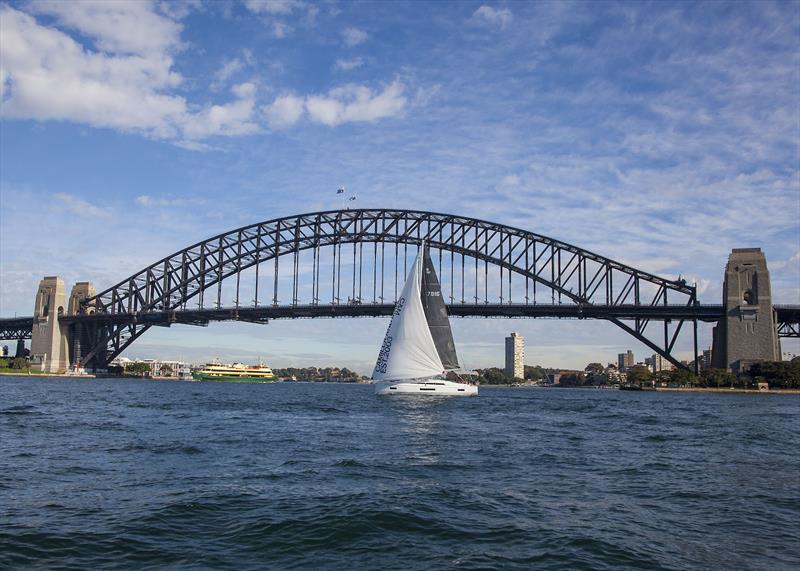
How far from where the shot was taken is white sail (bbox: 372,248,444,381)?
50156mm

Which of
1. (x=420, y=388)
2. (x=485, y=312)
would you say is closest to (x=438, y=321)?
(x=420, y=388)

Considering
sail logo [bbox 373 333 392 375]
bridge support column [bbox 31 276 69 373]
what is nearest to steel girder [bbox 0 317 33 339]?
bridge support column [bbox 31 276 69 373]

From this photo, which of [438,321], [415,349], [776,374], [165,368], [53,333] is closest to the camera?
[415,349]

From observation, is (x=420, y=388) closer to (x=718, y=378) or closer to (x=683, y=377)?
(x=718, y=378)

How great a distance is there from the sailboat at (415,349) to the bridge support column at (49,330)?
81.5 m

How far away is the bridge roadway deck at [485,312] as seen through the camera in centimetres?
8894

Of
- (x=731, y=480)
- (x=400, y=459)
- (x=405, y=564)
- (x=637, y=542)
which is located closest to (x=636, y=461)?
(x=731, y=480)

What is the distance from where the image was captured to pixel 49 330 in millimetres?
115375

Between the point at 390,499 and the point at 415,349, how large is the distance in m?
35.8

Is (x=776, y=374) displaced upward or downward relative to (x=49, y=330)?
downward

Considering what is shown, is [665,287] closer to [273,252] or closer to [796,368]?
[796,368]

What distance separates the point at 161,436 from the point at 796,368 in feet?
277

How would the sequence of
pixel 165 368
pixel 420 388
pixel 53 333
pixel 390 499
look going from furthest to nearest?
pixel 165 368 < pixel 53 333 < pixel 420 388 < pixel 390 499

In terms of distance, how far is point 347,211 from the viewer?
107375 millimetres
